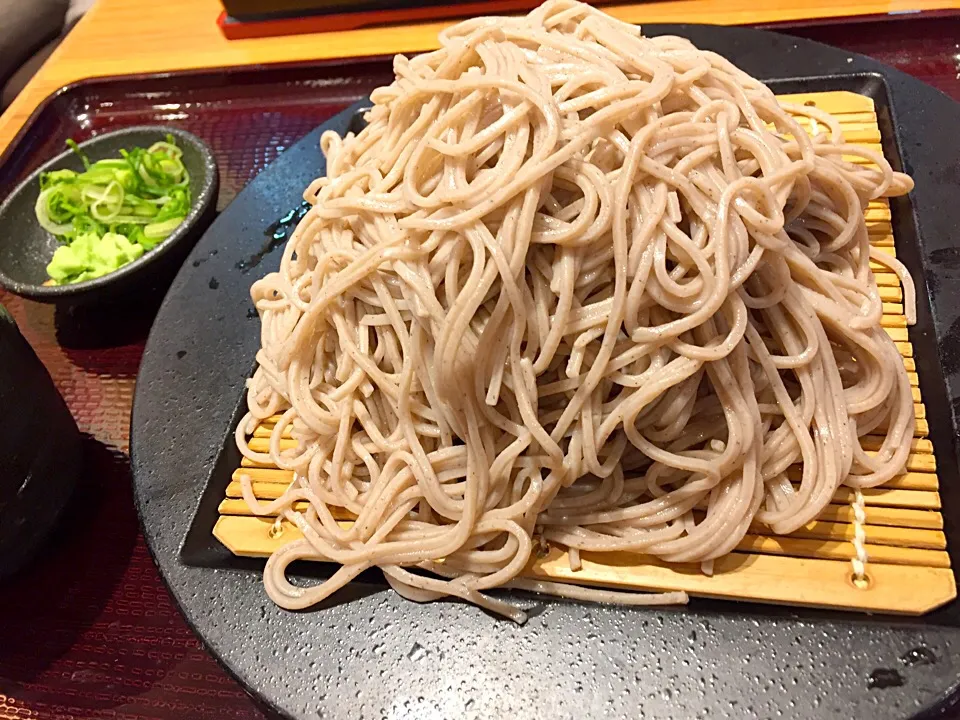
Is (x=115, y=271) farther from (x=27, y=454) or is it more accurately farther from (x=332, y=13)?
(x=332, y=13)

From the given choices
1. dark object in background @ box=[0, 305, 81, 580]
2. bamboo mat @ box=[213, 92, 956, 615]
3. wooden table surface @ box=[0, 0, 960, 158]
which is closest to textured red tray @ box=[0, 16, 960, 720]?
dark object in background @ box=[0, 305, 81, 580]

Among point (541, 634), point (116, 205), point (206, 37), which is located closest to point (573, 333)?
point (541, 634)

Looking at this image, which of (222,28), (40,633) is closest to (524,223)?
(40,633)

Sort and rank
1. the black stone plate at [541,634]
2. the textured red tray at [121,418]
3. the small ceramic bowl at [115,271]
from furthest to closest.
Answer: the small ceramic bowl at [115,271]
the textured red tray at [121,418]
the black stone plate at [541,634]

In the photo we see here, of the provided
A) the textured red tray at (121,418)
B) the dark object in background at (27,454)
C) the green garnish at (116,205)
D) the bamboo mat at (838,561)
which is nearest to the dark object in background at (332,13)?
the textured red tray at (121,418)

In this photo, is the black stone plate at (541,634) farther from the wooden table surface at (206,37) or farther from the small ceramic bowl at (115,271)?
the wooden table surface at (206,37)

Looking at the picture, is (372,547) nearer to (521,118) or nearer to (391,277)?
(391,277)
